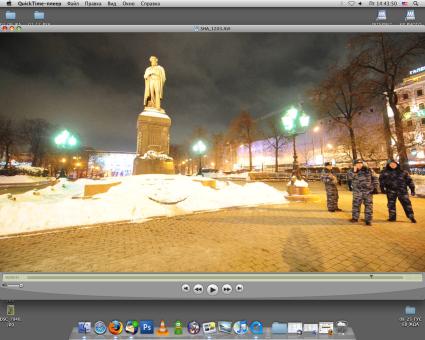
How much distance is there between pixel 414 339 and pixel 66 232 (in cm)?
615

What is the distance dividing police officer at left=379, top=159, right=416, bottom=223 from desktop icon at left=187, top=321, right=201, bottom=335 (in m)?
6.64

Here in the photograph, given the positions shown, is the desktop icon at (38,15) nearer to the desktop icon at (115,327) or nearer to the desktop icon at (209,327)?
the desktop icon at (115,327)

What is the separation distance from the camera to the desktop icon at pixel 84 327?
1740 millimetres

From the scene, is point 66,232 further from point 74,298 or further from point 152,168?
point 152,168

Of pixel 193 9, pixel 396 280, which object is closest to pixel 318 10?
pixel 193 9

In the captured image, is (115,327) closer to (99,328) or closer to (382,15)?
(99,328)

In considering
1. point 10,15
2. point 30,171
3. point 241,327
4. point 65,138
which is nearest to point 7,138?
point 30,171

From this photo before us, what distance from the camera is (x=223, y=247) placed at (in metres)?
3.58

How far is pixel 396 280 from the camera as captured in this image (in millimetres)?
1915

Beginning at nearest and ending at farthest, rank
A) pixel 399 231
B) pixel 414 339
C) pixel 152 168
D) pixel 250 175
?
pixel 414 339
pixel 399 231
pixel 152 168
pixel 250 175

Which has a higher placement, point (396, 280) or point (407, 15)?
point (407, 15)

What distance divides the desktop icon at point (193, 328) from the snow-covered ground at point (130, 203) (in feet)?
14.6

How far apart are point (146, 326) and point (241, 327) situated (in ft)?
2.86

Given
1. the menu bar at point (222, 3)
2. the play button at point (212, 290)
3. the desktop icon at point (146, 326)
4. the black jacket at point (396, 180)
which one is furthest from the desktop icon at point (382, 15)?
the black jacket at point (396, 180)
